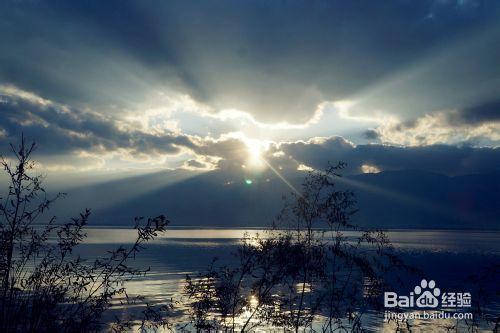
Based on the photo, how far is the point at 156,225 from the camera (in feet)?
29.1

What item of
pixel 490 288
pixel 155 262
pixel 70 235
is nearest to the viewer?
pixel 70 235

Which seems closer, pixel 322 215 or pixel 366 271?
pixel 366 271

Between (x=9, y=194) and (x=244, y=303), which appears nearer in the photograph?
(x=9, y=194)

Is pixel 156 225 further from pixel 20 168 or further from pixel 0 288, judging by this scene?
pixel 0 288

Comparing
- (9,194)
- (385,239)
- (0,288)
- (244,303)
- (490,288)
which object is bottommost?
(490,288)

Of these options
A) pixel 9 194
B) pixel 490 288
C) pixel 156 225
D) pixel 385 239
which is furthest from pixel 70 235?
pixel 490 288

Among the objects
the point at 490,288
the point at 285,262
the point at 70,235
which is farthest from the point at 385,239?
the point at 490,288

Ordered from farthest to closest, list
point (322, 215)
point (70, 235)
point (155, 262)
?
point (155, 262), point (322, 215), point (70, 235)

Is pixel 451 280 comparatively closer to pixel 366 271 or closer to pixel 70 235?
pixel 366 271

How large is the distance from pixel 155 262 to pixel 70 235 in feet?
299

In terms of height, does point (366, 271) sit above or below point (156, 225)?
below

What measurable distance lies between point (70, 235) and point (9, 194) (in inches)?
64.7

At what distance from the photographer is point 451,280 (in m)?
69.2

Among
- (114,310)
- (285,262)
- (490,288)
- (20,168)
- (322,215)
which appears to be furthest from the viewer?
(490,288)
